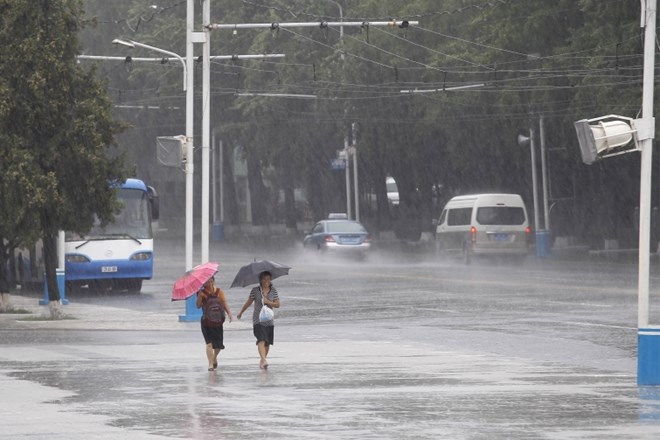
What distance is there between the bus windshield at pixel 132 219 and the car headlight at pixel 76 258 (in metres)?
1.03

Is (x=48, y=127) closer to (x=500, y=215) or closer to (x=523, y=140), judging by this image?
(x=500, y=215)

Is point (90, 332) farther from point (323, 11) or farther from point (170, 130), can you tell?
point (170, 130)

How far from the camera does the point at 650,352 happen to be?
635 inches

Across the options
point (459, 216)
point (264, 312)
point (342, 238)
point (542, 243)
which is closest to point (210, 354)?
point (264, 312)

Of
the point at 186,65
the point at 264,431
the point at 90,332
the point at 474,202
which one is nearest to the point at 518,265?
the point at 474,202

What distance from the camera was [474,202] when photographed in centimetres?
5044

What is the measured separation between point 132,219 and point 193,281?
21.6 metres

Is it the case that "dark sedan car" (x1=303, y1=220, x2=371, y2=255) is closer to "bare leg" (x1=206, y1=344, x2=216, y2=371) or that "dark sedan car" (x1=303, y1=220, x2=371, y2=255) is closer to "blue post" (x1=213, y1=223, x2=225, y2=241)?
"blue post" (x1=213, y1=223, x2=225, y2=241)

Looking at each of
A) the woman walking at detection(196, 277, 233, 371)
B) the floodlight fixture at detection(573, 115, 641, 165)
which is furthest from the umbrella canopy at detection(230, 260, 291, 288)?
the floodlight fixture at detection(573, 115, 641, 165)

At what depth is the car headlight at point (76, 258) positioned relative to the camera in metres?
38.5

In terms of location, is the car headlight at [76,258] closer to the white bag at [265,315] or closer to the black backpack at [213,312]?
the black backpack at [213,312]

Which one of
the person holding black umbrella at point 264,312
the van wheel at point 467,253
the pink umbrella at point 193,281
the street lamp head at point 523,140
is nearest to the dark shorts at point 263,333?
the person holding black umbrella at point 264,312

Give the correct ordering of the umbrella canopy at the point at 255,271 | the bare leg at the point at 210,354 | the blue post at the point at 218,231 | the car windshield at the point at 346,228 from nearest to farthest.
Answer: the bare leg at the point at 210,354
the umbrella canopy at the point at 255,271
the car windshield at the point at 346,228
the blue post at the point at 218,231

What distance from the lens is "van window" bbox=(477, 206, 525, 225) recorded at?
50250 millimetres
